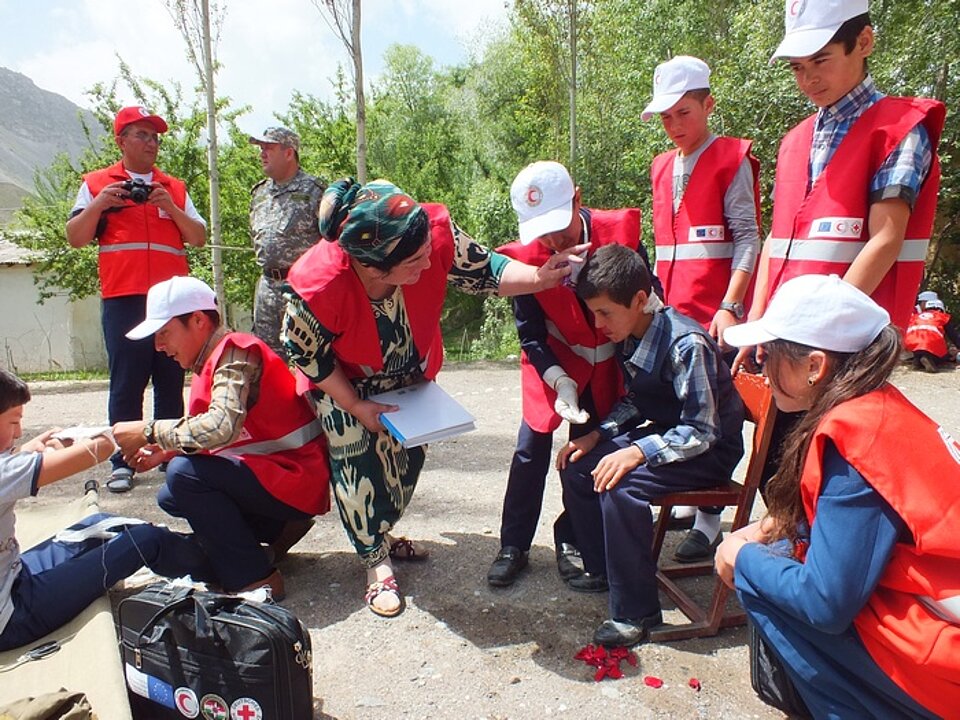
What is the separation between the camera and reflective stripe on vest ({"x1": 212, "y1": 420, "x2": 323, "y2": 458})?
9.58 ft

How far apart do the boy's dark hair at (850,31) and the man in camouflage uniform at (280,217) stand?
327cm

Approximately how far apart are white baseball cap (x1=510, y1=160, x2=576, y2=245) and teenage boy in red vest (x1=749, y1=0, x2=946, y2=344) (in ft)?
2.76

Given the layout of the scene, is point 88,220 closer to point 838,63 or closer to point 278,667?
point 278,667

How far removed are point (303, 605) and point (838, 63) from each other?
2.85 meters

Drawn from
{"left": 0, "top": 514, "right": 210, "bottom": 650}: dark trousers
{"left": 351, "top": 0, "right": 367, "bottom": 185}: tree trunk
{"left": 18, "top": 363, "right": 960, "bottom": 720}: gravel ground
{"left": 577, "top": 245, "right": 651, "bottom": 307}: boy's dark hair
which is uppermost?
{"left": 351, "top": 0, "right": 367, "bottom": 185}: tree trunk

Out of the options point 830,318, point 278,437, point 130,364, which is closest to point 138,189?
point 130,364

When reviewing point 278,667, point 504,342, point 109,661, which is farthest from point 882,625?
point 504,342

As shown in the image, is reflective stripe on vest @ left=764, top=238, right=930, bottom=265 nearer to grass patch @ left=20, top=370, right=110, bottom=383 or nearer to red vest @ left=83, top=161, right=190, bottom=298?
red vest @ left=83, top=161, right=190, bottom=298

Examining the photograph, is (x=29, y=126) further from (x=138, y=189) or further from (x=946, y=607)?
(x=946, y=607)

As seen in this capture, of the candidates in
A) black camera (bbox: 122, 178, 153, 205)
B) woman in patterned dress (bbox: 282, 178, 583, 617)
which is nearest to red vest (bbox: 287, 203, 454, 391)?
woman in patterned dress (bbox: 282, 178, 583, 617)

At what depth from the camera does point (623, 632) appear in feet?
8.20

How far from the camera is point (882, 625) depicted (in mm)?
1595

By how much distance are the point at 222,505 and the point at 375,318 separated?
95 centimetres

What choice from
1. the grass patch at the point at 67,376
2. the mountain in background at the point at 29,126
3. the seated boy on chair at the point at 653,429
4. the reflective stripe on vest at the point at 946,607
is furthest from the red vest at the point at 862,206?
the mountain in background at the point at 29,126
